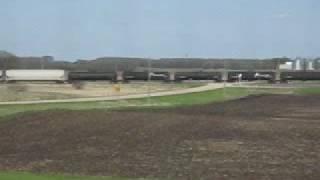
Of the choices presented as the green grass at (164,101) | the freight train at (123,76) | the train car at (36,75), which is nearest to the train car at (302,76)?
the freight train at (123,76)

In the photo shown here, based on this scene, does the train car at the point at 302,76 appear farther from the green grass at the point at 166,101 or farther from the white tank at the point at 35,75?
the white tank at the point at 35,75

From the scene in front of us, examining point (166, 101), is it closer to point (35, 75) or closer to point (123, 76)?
point (123, 76)

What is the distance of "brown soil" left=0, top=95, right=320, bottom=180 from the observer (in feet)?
53.9

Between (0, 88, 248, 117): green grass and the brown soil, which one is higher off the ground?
the brown soil

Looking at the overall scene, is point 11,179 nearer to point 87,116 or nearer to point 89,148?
point 89,148

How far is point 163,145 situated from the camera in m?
21.7

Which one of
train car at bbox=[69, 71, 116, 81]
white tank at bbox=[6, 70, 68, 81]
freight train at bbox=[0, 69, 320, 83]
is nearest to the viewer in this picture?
train car at bbox=[69, 71, 116, 81]

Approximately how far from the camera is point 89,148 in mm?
21234

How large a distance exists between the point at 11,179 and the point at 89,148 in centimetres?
845

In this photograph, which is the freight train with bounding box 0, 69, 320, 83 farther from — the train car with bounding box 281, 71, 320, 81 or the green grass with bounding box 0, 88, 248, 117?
the green grass with bounding box 0, 88, 248, 117

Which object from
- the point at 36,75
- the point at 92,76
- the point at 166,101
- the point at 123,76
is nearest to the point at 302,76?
the point at 123,76

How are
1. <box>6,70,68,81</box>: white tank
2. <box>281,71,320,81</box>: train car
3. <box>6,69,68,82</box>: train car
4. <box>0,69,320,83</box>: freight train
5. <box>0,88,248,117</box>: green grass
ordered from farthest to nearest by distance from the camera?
1. <box>281,71,320,81</box>: train car
2. <box>6,70,68,81</box>: white tank
3. <box>6,69,68,82</box>: train car
4. <box>0,69,320,83</box>: freight train
5. <box>0,88,248,117</box>: green grass

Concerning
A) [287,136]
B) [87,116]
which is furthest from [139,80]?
[287,136]

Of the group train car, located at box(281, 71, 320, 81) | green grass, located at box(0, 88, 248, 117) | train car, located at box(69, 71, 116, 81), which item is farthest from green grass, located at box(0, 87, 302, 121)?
train car, located at box(281, 71, 320, 81)
